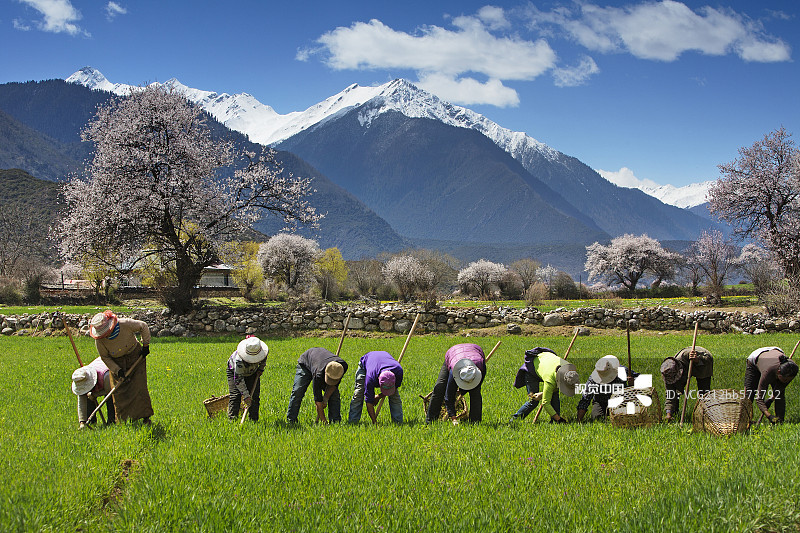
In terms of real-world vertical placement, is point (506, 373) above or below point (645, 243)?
below

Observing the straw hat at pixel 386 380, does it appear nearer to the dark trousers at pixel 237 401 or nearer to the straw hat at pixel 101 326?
the dark trousers at pixel 237 401

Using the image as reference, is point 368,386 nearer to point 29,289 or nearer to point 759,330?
point 759,330

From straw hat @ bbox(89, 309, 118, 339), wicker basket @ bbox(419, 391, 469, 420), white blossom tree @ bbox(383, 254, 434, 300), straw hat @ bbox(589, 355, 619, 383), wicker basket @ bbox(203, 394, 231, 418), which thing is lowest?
wicker basket @ bbox(203, 394, 231, 418)

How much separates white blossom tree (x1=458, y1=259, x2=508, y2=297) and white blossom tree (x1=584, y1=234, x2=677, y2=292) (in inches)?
569

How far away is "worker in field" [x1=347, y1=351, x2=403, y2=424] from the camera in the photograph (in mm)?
7344

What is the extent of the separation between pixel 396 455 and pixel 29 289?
3987 cm

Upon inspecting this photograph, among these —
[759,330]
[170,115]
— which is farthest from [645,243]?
[170,115]

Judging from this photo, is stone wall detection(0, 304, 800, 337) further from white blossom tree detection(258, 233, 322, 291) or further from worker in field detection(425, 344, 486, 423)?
white blossom tree detection(258, 233, 322, 291)

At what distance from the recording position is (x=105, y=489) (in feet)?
16.6

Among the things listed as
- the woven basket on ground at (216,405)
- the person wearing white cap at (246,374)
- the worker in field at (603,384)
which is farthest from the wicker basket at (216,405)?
the worker in field at (603,384)

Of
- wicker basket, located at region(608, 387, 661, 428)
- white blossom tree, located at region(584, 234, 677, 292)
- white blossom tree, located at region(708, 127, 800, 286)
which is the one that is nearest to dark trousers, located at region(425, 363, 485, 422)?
wicker basket, located at region(608, 387, 661, 428)

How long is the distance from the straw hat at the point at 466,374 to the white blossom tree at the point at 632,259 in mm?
58281

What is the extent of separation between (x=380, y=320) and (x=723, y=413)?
16902mm

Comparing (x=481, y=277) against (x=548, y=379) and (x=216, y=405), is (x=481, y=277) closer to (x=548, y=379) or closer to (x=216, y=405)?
(x=548, y=379)
